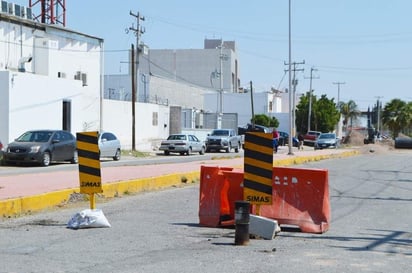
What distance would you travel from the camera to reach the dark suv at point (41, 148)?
27547 millimetres

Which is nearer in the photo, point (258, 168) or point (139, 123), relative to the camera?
point (258, 168)

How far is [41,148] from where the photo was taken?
1093 inches

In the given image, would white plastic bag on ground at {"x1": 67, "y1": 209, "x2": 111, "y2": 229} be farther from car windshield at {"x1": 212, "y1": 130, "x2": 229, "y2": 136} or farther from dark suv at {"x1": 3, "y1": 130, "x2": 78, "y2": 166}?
car windshield at {"x1": 212, "y1": 130, "x2": 229, "y2": 136}

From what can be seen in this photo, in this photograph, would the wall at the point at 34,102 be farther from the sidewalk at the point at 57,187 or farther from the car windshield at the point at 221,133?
the sidewalk at the point at 57,187

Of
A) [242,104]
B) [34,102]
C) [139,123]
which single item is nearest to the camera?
[34,102]

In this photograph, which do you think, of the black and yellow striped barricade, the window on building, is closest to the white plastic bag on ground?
the black and yellow striped barricade

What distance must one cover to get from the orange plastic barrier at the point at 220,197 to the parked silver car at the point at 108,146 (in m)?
22.9

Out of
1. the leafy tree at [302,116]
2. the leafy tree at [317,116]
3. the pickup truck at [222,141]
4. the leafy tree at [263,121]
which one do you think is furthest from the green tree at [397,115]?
the pickup truck at [222,141]

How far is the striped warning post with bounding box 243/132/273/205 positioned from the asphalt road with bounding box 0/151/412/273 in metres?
0.70

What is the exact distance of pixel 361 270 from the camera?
25.0 feet

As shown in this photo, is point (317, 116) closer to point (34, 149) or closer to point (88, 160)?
point (34, 149)

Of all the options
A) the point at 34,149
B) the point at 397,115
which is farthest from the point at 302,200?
the point at 397,115

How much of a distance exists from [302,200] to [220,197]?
1.43 metres

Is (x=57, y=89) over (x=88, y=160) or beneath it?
over
